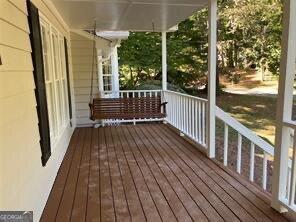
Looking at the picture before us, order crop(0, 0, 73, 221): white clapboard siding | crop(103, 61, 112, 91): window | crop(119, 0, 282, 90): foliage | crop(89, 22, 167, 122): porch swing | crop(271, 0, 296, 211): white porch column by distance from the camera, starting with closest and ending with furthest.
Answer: crop(0, 0, 73, 221): white clapboard siding
crop(271, 0, 296, 211): white porch column
crop(89, 22, 167, 122): porch swing
crop(103, 61, 112, 91): window
crop(119, 0, 282, 90): foliage

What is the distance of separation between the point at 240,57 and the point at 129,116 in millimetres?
12776

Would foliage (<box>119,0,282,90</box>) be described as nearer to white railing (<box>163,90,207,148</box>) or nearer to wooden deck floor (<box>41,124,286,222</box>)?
white railing (<box>163,90,207,148</box>)

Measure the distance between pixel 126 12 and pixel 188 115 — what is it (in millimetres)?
2192

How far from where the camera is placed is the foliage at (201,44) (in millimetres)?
12641

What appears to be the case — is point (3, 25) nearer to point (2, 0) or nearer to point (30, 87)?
point (2, 0)

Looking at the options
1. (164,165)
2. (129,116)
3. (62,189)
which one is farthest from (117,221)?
(129,116)

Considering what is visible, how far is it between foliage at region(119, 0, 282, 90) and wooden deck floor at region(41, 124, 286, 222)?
25.8 ft

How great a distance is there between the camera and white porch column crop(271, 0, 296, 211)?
2.58 m

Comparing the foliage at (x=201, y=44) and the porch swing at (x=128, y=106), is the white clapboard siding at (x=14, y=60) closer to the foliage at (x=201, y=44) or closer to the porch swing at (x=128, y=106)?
the porch swing at (x=128, y=106)

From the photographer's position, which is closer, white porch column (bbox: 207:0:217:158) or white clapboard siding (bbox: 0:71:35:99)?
white clapboard siding (bbox: 0:71:35:99)

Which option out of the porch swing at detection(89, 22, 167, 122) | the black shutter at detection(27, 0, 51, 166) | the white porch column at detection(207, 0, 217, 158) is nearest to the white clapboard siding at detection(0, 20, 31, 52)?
the black shutter at detection(27, 0, 51, 166)

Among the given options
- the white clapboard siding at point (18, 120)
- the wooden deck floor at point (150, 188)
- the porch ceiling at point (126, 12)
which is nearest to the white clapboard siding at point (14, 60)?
the white clapboard siding at point (18, 120)

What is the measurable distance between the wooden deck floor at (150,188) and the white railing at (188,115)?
11.8 inches

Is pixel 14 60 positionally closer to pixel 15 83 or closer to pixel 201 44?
pixel 15 83
